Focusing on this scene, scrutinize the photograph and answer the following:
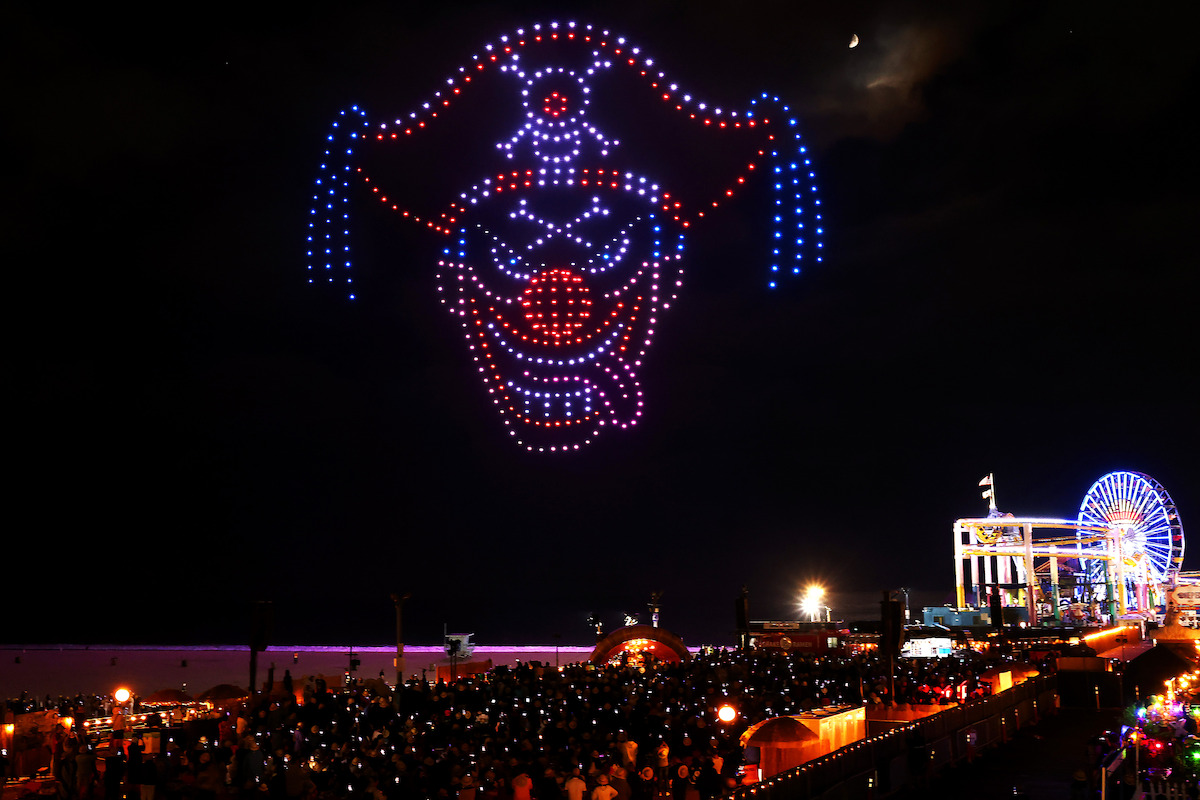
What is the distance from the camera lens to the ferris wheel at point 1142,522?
212ft

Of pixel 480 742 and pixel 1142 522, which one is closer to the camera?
pixel 480 742

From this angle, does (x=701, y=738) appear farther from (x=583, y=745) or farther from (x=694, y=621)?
(x=694, y=621)

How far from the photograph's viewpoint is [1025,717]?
20906 mm

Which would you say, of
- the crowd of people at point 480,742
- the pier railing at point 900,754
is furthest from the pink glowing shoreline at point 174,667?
the pier railing at point 900,754

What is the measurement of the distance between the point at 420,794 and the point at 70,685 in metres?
24.6

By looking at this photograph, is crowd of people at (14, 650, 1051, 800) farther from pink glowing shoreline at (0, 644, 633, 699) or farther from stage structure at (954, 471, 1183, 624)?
stage structure at (954, 471, 1183, 624)

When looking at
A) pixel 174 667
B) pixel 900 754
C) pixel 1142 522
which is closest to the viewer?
pixel 900 754

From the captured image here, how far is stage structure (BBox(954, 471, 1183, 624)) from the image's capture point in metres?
61.0

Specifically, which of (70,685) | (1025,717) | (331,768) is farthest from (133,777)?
(70,685)

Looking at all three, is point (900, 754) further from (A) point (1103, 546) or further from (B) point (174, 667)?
(A) point (1103, 546)

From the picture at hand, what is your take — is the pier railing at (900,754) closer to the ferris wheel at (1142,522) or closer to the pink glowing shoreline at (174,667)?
the pink glowing shoreline at (174,667)

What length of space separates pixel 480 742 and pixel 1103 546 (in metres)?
65.0

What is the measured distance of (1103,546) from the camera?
6788 cm

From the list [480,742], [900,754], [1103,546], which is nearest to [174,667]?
[480,742]
